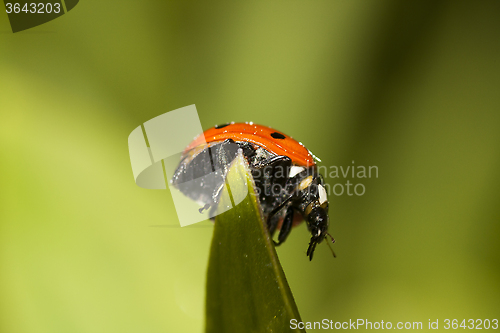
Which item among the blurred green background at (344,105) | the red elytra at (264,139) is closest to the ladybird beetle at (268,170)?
the red elytra at (264,139)

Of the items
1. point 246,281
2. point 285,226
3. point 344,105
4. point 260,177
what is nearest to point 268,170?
point 260,177

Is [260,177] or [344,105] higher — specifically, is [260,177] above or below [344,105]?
below

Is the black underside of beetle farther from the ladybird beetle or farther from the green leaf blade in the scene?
the green leaf blade

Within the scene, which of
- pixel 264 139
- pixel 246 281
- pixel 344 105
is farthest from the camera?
pixel 344 105

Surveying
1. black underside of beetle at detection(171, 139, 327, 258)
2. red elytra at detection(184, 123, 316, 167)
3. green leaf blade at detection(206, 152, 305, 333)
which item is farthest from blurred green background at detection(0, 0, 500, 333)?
green leaf blade at detection(206, 152, 305, 333)

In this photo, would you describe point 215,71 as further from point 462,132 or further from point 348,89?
point 462,132

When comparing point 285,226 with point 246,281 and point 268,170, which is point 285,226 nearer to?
point 268,170
